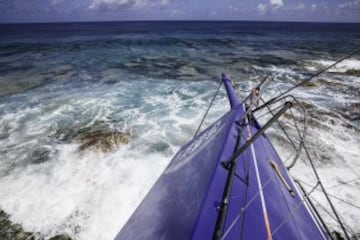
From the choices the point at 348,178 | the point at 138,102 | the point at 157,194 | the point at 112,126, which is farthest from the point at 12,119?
the point at 348,178

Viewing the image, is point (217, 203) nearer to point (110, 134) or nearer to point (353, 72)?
point (110, 134)

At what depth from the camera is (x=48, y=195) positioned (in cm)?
575

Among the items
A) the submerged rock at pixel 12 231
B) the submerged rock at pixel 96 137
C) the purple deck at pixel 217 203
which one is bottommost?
the submerged rock at pixel 12 231

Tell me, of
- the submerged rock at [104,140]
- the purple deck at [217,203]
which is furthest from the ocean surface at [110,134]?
the purple deck at [217,203]

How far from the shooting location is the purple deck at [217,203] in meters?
2.43

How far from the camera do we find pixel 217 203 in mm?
2549

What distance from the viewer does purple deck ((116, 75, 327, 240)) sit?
243 centimetres

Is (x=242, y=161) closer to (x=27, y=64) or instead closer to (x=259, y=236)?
(x=259, y=236)

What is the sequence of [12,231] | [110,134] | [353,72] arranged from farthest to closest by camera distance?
[353,72] → [110,134] → [12,231]

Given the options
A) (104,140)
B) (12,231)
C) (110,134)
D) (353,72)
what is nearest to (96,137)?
(104,140)

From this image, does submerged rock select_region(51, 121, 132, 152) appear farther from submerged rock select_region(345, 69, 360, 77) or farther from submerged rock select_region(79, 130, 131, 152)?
submerged rock select_region(345, 69, 360, 77)

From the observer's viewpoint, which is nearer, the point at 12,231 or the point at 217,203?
the point at 217,203

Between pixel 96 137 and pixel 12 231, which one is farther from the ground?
pixel 96 137

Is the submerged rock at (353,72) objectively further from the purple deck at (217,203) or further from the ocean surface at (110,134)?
the purple deck at (217,203)
